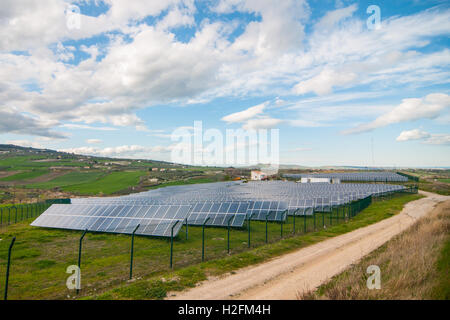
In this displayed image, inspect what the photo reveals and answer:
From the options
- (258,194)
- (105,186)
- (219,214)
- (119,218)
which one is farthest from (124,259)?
(105,186)

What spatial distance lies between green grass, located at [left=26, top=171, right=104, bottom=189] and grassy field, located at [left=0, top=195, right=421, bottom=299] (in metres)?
64.9

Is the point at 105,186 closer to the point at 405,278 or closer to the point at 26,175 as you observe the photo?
the point at 26,175

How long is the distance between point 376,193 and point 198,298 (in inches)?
2045

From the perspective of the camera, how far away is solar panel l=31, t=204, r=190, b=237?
20672 millimetres

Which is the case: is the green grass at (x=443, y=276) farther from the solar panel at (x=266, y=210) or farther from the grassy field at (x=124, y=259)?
the solar panel at (x=266, y=210)

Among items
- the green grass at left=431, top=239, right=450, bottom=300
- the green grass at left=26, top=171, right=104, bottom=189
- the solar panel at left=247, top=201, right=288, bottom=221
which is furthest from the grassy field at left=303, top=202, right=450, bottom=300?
the green grass at left=26, top=171, right=104, bottom=189

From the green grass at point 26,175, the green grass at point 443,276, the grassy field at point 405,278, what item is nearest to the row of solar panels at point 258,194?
the grassy field at point 405,278

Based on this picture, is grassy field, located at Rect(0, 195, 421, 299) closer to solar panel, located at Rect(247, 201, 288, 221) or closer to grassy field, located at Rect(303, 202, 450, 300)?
solar panel, located at Rect(247, 201, 288, 221)

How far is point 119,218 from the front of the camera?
23172 millimetres

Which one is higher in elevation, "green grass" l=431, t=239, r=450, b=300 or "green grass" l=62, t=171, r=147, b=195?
"green grass" l=431, t=239, r=450, b=300

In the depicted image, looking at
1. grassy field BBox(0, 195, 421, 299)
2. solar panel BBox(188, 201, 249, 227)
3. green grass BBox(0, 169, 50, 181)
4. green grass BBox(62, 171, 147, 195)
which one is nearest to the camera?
grassy field BBox(0, 195, 421, 299)

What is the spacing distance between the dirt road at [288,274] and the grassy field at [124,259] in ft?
3.10

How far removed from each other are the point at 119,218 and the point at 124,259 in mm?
8701
